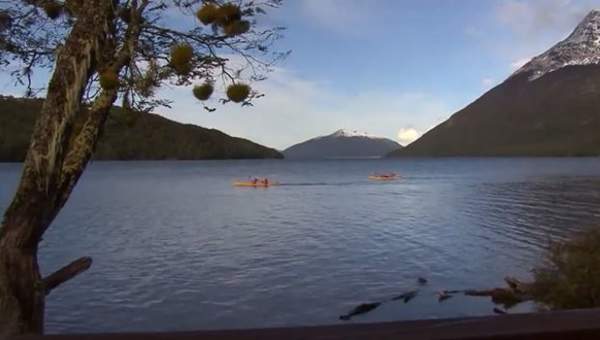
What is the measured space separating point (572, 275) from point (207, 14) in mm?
14972

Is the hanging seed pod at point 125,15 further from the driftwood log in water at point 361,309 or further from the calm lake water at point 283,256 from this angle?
the driftwood log in water at point 361,309

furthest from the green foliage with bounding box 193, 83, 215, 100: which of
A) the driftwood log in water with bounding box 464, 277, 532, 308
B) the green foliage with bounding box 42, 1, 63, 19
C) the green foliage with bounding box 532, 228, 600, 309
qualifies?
the driftwood log in water with bounding box 464, 277, 532, 308

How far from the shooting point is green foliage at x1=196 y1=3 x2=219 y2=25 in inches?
193

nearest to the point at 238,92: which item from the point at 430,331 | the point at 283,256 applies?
the point at 430,331

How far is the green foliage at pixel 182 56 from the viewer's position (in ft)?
16.2

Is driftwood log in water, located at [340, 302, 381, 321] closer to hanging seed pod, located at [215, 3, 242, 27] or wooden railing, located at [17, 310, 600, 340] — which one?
hanging seed pod, located at [215, 3, 242, 27]

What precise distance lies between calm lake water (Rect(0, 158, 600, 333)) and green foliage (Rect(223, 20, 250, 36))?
15.1 metres

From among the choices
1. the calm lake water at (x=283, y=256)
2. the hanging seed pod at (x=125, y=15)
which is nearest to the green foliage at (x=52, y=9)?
the hanging seed pod at (x=125, y=15)

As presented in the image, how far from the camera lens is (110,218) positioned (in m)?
55.4

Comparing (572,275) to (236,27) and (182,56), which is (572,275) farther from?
(182,56)

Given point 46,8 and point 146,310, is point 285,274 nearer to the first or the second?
point 146,310

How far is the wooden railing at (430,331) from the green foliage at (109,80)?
3042mm

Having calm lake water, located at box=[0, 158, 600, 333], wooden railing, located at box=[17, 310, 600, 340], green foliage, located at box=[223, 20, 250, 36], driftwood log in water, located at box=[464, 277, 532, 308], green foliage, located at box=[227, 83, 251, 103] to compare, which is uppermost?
green foliage, located at box=[223, 20, 250, 36]

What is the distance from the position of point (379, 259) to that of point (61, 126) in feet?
93.1
